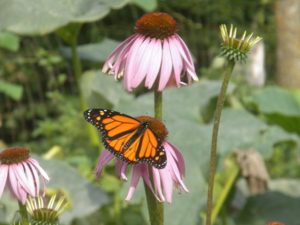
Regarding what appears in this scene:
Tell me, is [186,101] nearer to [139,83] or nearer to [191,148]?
[191,148]

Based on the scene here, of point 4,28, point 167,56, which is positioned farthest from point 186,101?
point 167,56

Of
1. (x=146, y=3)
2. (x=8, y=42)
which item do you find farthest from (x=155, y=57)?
(x=8, y=42)

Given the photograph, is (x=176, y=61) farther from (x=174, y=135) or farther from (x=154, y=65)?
(x=174, y=135)

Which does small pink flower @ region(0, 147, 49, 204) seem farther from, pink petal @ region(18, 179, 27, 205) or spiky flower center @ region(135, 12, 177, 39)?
spiky flower center @ region(135, 12, 177, 39)

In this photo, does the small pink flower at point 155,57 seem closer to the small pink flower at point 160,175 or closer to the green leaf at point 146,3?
the small pink flower at point 160,175

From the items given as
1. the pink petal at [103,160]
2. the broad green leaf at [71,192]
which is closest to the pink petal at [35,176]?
the pink petal at [103,160]
